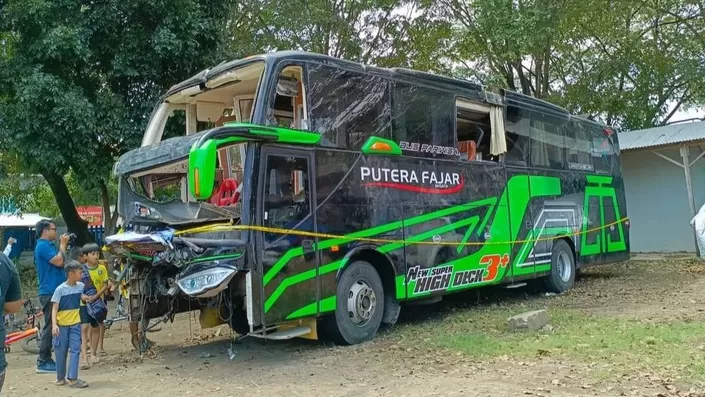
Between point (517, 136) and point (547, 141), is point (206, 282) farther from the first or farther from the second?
point (547, 141)

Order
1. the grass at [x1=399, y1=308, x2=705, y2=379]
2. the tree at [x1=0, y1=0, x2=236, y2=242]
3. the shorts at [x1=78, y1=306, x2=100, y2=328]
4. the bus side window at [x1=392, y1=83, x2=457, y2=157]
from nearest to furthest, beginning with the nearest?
the grass at [x1=399, y1=308, x2=705, y2=379] < the shorts at [x1=78, y1=306, x2=100, y2=328] < the bus side window at [x1=392, y1=83, x2=457, y2=157] < the tree at [x1=0, y1=0, x2=236, y2=242]

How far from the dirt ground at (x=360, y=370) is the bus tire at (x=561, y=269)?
173 centimetres

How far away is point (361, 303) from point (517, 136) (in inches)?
197

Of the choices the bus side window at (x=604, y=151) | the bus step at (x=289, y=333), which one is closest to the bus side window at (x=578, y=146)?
the bus side window at (x=604, y=151)

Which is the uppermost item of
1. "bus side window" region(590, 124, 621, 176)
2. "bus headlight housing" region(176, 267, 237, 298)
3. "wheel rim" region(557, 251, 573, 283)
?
"bus side window" region(590, 124, 621, 176)

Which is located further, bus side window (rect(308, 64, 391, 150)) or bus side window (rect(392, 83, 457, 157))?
bus side window (rect(392, 83, 457, 157))

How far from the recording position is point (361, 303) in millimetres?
8117

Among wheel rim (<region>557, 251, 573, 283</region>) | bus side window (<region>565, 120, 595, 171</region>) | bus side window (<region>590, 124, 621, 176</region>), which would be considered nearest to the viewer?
wheel rim (<region>557, 251, 573, 283</region>)

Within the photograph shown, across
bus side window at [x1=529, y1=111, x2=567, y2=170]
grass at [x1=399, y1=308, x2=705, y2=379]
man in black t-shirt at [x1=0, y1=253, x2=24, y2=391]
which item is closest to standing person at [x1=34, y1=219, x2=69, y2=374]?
man in black t-shirt at [x1=0, y1=253, x2=24, y2=391]

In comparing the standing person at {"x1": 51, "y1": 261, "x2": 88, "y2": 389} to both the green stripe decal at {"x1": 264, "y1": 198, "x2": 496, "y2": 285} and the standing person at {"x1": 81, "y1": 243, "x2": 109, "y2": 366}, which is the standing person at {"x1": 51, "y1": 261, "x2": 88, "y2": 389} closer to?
the standing person at {"x1": 81, "y1": 243, "x2": 109, "y2": 366}

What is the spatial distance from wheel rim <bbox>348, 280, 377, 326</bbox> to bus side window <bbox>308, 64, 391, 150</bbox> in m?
1.80

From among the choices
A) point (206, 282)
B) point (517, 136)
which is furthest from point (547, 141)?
point (206, 282)

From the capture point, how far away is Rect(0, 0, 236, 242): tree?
11828mm

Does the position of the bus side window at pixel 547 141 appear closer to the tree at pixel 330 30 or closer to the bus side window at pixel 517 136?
the bus side window at pixel 517 136
